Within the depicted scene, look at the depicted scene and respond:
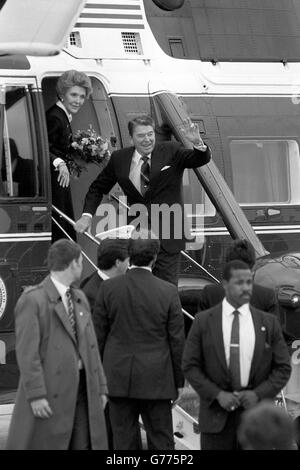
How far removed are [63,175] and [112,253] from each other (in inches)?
64.4

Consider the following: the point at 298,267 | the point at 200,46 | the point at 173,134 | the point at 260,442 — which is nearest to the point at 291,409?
the point at 298,267

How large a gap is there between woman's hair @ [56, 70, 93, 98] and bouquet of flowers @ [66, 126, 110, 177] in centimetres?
43

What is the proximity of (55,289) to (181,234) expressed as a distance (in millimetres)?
2810

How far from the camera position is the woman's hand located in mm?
10742

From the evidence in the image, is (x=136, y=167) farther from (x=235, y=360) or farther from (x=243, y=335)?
(x=235, y=360)

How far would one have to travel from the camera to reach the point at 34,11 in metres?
9.17

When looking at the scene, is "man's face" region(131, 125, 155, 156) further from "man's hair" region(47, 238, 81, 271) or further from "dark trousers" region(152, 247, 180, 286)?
"man's hair" region(47, 238, 81, 271)

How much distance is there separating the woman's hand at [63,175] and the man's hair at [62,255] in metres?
2.76

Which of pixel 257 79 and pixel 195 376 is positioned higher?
pixel 257 79

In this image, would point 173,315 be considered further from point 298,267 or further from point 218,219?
point 218,219

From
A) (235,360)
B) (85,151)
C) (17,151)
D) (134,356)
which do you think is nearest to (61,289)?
(134,356)

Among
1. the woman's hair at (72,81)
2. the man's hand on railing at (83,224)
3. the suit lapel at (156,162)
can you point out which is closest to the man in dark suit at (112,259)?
the man's hand on railing at (83,224)

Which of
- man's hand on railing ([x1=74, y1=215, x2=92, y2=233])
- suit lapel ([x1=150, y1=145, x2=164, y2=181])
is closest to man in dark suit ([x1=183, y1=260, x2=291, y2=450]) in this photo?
man's hand on railing ([x1=74, y1=215, x2=92, y2=233])

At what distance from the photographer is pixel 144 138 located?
10250 millimetres
